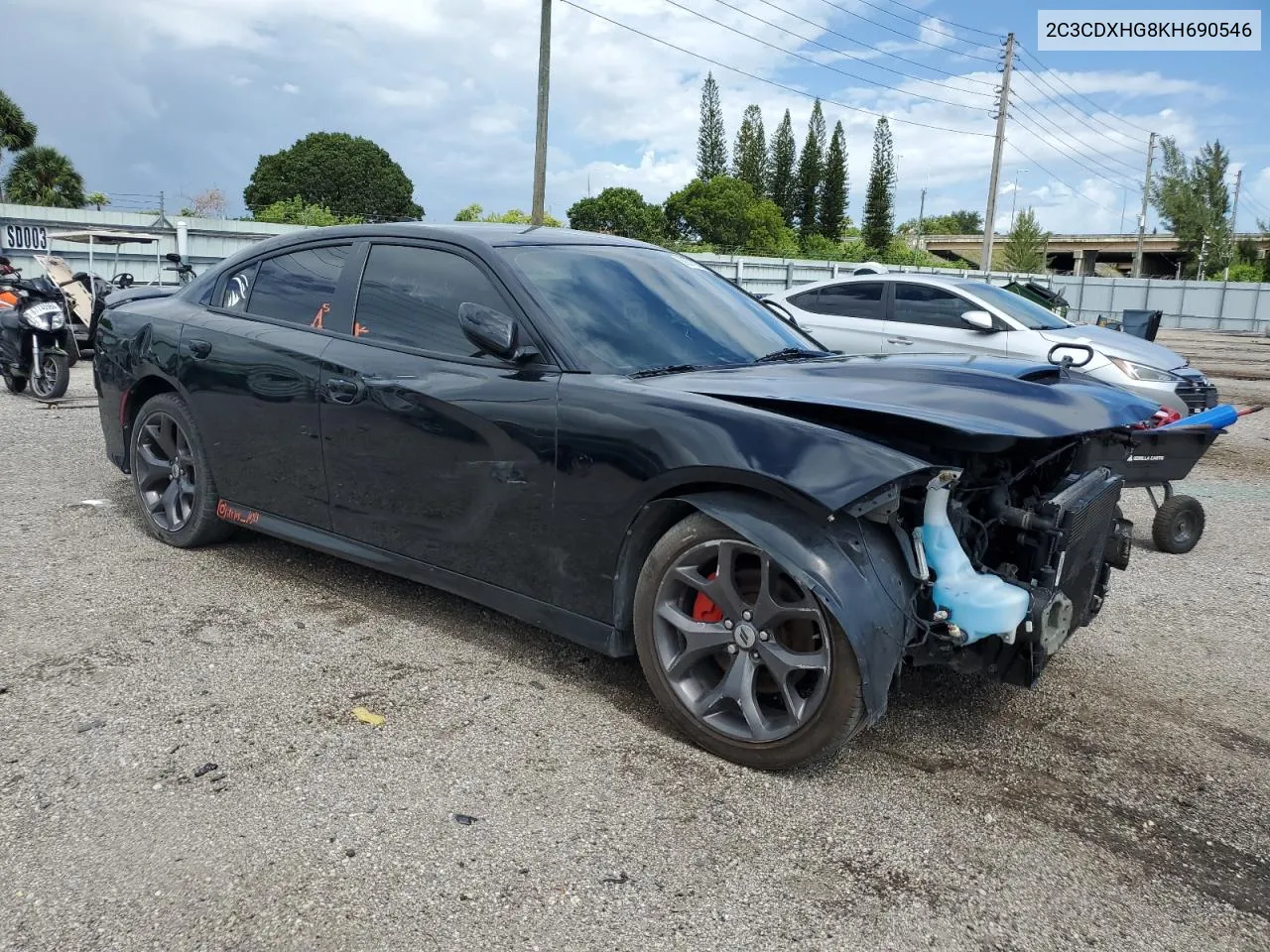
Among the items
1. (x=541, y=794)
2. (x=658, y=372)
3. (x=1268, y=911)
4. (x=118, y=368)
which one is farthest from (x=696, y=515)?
(x=118, y=368)

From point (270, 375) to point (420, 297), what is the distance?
0.83 meters

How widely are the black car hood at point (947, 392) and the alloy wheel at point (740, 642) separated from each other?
53 centimetres

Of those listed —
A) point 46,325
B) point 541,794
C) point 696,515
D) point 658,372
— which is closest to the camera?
point 541,794

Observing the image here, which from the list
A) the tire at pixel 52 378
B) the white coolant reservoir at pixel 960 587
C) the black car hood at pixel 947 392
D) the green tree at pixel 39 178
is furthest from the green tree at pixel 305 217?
the white coolant reservoir at pixel 960 587

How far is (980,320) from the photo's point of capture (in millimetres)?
9352

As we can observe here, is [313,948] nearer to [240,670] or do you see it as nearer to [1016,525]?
[240,670]

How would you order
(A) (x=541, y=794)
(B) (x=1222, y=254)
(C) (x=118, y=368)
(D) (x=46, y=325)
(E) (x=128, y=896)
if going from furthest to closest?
(B) (x=1222, y=254) → (D) (x=46, y=325) → (C) (x=118, y=368) → (A) (x=541, y=794) → (E) (x=128, y=896)

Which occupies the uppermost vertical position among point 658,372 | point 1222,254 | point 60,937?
point 1222,254

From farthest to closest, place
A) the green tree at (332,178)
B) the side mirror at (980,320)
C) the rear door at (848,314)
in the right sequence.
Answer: the green tree at (332,178)
the rear door at (848,314)
the side mirror at (980,320)

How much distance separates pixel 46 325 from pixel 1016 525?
1034 cm

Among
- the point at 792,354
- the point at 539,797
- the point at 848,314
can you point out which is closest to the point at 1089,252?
the point at 848,314

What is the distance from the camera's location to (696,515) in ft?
10.1

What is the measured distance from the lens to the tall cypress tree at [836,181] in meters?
95.8

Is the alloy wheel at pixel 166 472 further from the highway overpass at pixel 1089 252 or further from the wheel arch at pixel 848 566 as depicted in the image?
the highway overpass at pixel 1089 252
